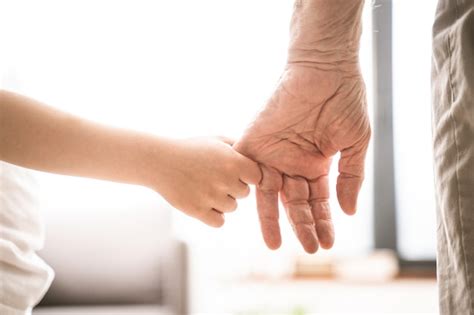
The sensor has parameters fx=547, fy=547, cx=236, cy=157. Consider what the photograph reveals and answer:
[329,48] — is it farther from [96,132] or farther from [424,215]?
[424,215]

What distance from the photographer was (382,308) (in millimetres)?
2871

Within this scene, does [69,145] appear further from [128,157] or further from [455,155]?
[455,155]

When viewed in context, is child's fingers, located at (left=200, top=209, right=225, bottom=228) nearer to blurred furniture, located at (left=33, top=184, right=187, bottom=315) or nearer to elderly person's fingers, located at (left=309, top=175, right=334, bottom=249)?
elderly person's fingers, located at (left=309, top=175, right=334, bottom=249)

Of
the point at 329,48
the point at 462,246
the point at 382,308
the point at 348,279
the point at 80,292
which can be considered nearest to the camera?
the point at 462,246

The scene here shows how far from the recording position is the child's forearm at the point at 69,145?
897 mm

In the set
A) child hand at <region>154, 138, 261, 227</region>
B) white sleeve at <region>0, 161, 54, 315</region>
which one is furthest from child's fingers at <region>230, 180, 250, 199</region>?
white sleeve at <region>0, 161, 54, 315</region>

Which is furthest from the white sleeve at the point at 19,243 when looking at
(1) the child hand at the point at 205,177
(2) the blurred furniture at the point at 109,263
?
(2) the blurred furniture at the point at 109,263

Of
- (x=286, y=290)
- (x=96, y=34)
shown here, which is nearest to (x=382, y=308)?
(x=286, y=290)

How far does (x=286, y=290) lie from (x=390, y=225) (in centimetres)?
75

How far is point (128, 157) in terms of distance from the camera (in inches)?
39.1

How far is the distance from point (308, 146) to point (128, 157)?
14.5 inches

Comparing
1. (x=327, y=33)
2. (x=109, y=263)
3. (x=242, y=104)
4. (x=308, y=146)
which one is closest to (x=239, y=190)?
(x=308, y=146)

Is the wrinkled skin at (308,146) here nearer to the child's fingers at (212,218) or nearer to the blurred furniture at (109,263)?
the child's fingers at (212,218)

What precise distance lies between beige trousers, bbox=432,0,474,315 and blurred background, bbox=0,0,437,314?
2.10 meters
